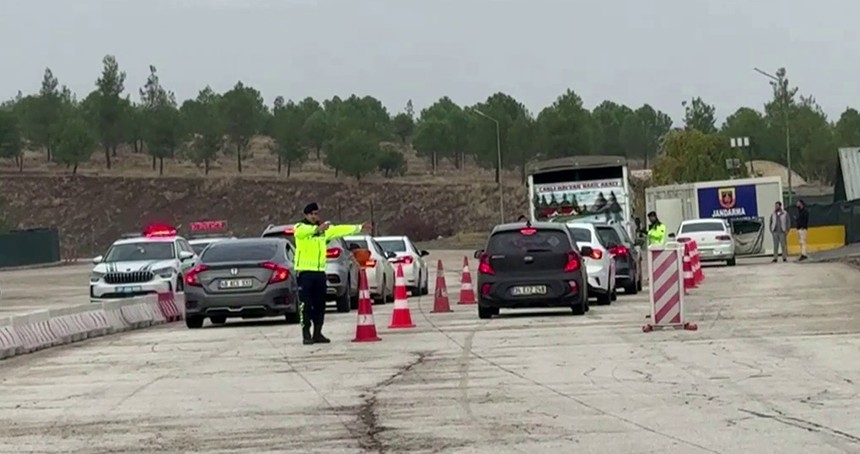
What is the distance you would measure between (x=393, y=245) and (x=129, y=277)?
21.6ft

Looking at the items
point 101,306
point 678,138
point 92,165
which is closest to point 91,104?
point 92,165

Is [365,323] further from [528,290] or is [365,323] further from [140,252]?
[140,252]

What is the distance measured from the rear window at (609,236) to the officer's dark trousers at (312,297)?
37.8 ft

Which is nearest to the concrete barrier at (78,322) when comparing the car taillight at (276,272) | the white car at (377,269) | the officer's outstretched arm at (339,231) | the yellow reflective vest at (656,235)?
the car taillight at (276,272)

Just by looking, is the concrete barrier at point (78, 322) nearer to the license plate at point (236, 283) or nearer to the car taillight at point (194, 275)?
the car taillight at point (194, 275)

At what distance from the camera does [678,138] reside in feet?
328

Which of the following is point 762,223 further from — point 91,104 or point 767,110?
point 767,110

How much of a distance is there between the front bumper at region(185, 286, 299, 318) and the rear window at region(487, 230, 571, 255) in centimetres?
335

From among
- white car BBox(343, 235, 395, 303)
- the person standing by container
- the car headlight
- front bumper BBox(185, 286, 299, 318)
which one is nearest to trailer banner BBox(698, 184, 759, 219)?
the person standing by container

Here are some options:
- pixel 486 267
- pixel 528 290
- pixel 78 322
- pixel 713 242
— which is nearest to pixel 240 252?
pixel 78 322

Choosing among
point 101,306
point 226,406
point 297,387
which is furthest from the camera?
point 101,306

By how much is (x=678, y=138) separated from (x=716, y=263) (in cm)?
5159

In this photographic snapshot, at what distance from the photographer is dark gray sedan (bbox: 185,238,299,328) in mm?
24625

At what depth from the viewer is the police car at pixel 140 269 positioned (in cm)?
3161
